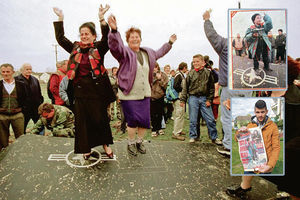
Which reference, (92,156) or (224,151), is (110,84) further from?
(224,151)

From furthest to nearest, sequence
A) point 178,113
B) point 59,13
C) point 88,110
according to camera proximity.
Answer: point 178,113 → point 88,110 → point 59,13

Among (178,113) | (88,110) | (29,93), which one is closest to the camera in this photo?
(88,110)

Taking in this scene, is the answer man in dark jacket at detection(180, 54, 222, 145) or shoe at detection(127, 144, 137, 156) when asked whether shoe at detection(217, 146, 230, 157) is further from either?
shoe at detection(127, 144, 137, 156)

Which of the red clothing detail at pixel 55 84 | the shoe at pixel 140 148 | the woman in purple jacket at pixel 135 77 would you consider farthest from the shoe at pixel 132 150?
the red clothing detail at pixel 55 84

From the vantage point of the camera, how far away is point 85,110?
2.84 meters

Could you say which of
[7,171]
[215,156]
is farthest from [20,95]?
[215,156]

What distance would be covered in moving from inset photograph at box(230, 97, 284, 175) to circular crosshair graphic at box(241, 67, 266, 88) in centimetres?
16

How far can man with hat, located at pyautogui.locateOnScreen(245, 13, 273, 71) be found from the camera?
184 centimetres

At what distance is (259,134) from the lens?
1816 mm

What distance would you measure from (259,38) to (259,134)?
0.92 m

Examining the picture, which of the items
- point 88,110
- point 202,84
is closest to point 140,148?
point 88,110

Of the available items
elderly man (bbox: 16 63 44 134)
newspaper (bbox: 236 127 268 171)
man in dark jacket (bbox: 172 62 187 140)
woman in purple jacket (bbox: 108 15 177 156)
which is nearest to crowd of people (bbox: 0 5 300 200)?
woman in purple jacket (bbox: 108 15 177 156)

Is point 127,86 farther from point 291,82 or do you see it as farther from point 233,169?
point 291,82

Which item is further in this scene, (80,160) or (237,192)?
(80,160)
